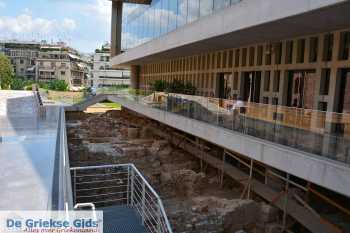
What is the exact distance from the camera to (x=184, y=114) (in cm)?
1526

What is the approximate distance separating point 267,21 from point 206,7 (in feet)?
22.4

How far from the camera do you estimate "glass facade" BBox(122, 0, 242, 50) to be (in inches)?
675

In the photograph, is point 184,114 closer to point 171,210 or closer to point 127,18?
point 171,210

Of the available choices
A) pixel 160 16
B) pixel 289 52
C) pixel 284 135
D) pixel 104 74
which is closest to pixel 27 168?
pixel 284 135

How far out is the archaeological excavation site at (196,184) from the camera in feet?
36.0

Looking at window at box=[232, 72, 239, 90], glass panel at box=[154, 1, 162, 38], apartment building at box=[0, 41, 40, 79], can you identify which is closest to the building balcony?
window at box=[232, 72, 239, 90]

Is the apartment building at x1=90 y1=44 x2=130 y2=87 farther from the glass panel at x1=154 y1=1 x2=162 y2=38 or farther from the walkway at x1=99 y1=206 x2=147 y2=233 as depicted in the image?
the walkway at x1=99 y1=206 x2=147 y2=233

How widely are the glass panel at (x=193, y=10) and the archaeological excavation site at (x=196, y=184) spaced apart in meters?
6.47

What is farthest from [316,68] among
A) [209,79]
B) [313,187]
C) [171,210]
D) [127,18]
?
[127,18]

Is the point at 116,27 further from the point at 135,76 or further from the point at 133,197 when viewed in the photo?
the point at 133,197

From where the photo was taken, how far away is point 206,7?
16797 mm

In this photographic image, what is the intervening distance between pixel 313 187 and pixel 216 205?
10.7ft

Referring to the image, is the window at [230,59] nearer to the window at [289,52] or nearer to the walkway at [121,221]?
the window at [289,52]

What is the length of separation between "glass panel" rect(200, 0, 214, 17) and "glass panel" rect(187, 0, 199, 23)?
60 cm
